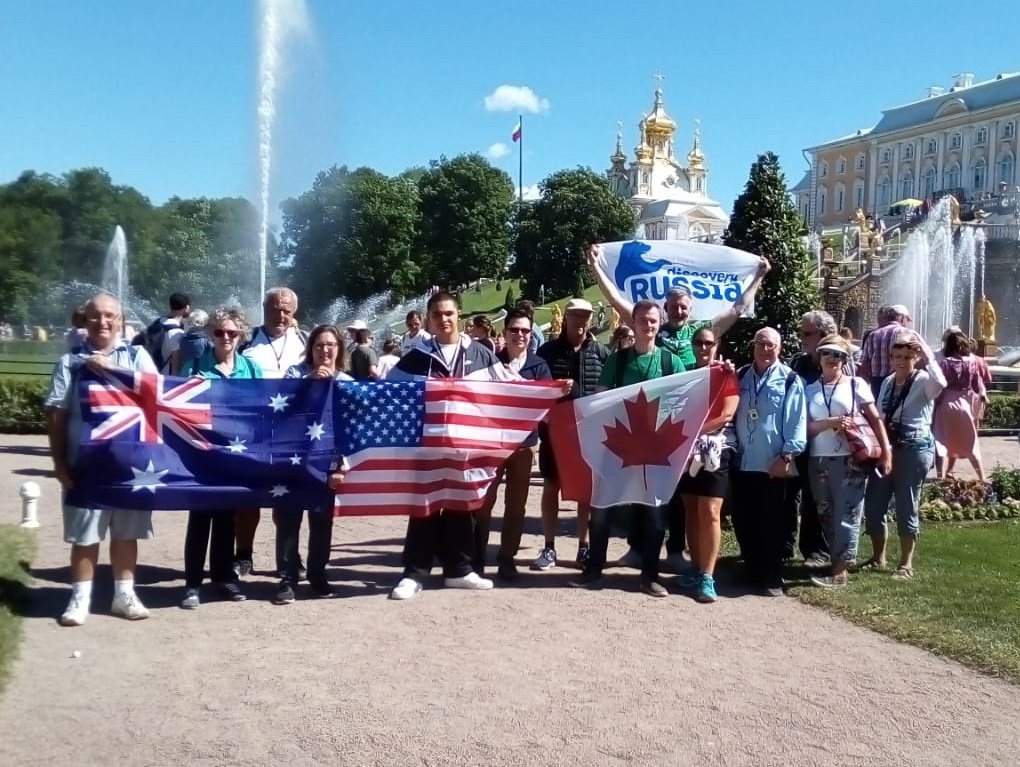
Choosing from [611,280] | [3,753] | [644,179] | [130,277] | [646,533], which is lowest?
[3,753]

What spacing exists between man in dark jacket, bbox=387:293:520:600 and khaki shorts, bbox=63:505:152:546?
1.85 metres

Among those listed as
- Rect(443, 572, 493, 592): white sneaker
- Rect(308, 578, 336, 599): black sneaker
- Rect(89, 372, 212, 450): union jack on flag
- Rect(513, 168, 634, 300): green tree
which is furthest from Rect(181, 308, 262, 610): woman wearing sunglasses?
Rect(513, 168, 634, 300): green tree

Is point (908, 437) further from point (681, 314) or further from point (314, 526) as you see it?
point (314, 526)

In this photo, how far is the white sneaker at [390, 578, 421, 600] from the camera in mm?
6734

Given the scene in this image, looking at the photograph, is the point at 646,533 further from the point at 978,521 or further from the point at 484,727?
the point at 978,521

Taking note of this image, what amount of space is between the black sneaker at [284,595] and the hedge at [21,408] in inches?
463

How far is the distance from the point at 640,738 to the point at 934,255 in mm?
49938

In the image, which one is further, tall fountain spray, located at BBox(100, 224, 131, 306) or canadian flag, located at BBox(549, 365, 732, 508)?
tall fountain spray, located at BBox(100, 224, 131, 306)

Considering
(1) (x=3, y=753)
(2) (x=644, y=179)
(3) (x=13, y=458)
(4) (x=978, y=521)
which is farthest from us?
(2) (x=644, y=179)

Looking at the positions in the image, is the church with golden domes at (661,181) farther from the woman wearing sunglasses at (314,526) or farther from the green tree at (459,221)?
the woman wearing sunglasses at (314,526)

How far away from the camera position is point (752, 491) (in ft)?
23.2

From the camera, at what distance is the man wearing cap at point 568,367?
7605mm

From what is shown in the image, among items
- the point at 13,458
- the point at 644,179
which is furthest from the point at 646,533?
the point at 644,179

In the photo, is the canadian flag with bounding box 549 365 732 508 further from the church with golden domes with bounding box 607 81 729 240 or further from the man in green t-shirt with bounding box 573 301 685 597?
A: the church with golden domes with bounding box 607 81 729 240
